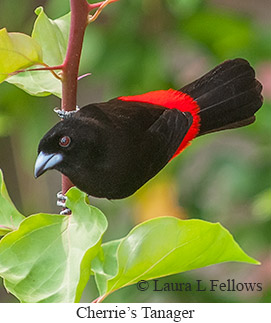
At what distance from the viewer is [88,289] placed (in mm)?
1305

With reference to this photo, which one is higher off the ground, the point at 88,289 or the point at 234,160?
the point at 234,160

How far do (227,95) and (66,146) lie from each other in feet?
0.54

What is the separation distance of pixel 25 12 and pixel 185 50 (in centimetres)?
33

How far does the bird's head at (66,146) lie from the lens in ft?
1.52

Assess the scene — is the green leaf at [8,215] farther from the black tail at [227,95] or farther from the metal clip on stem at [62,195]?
the black tail at [227,95]

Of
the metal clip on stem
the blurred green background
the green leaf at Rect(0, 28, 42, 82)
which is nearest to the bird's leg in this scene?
the metal clip on stem

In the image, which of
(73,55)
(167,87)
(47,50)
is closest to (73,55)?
(73,55)

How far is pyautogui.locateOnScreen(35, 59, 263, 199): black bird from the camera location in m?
0.47

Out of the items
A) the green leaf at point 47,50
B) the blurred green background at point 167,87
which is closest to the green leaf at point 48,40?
the green leaf at point 47,50

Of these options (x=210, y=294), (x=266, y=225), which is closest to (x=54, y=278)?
(x=210, y=294)

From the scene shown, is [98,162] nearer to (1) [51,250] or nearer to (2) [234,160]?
(1) [51,250]

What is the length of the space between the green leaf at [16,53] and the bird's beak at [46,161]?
0.25ft

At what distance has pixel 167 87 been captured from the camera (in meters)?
1.01

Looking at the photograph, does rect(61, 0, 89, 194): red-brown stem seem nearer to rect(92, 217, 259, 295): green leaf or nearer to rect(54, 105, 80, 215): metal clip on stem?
rect(54, 105, 80, 215): metal clip on stem
